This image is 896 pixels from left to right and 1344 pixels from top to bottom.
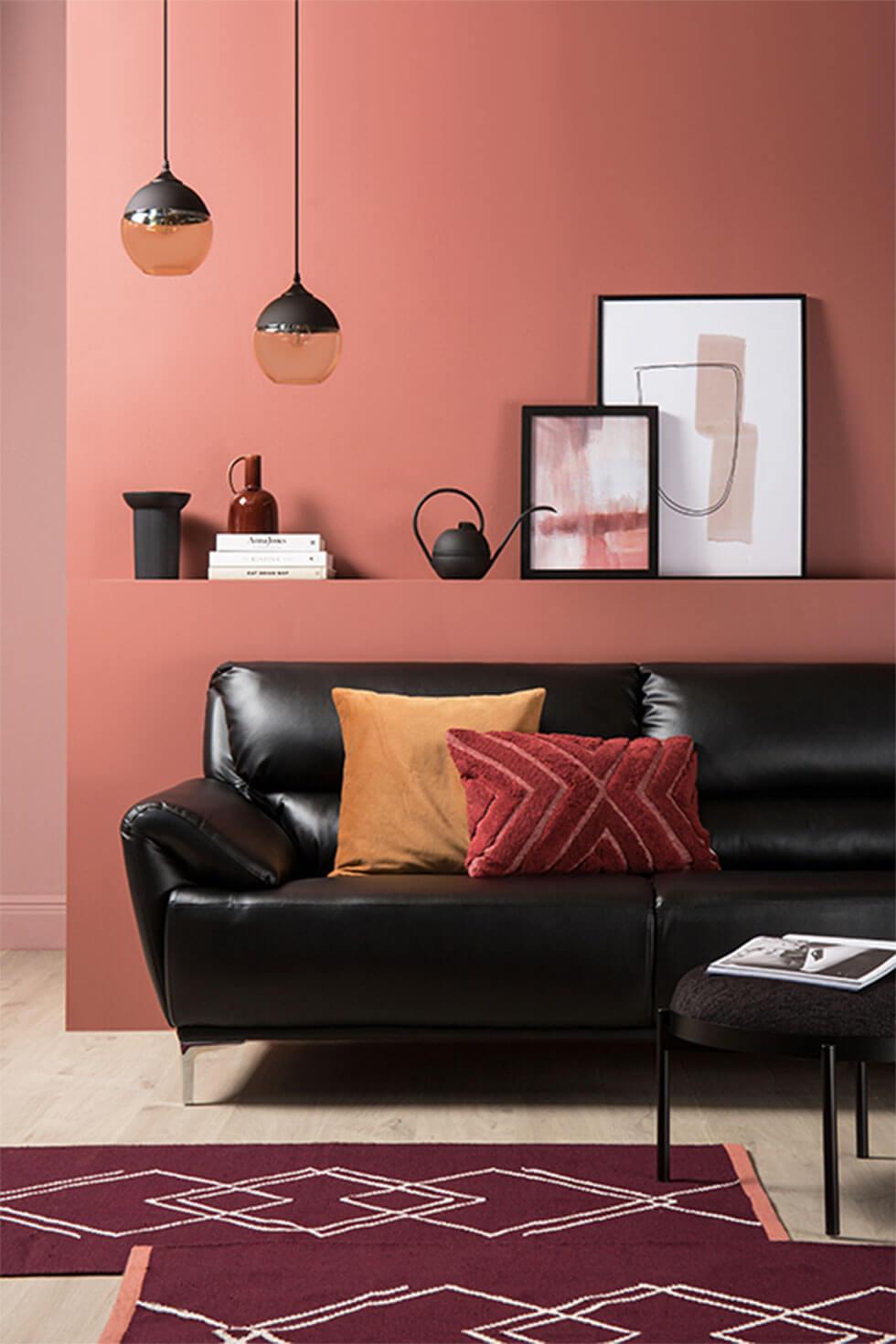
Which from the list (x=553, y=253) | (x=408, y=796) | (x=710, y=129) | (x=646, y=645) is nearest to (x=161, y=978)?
(x=408, y=796)

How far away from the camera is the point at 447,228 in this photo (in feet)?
15.3

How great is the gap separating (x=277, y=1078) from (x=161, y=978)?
41cm

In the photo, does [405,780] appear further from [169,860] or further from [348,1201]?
[348,1201]

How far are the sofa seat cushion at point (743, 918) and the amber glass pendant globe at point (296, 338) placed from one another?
5.23 feet

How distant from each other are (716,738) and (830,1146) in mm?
1493

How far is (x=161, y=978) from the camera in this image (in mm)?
3492

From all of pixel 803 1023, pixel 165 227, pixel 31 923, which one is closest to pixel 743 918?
pixel 803 1023

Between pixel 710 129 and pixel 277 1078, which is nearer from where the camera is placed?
pixel 277 1078

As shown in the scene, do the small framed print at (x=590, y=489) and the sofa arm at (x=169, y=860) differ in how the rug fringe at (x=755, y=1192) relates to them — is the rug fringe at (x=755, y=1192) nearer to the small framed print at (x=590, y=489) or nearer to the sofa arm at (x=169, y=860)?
the sofa arm at (x=169, y=860)

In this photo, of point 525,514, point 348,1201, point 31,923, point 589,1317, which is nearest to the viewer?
point 589,1317

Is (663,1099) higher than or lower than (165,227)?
lower

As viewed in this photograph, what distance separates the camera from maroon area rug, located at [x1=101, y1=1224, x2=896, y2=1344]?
2305mm

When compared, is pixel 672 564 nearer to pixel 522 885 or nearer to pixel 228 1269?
pixel 522 885

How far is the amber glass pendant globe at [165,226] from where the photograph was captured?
3527 mm
